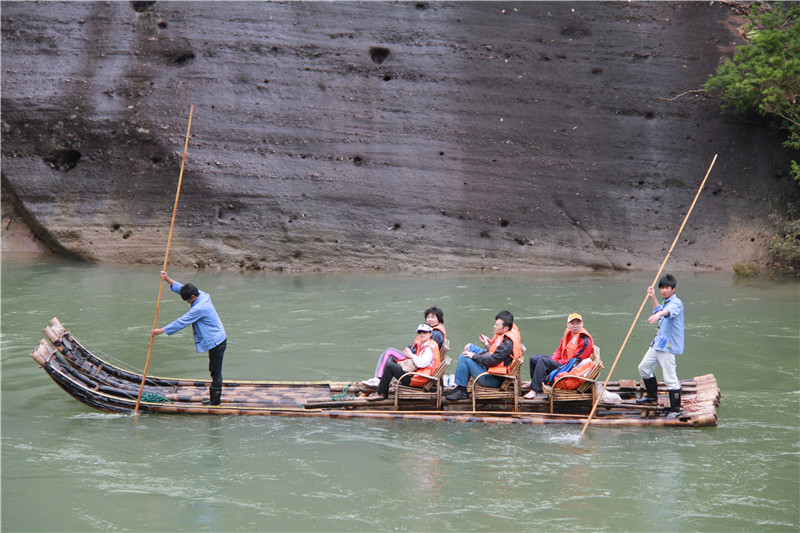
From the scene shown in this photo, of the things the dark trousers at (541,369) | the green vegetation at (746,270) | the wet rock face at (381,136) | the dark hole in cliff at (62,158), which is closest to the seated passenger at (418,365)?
the dark trousers at (541,369)

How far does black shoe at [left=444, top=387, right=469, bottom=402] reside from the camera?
815 cm

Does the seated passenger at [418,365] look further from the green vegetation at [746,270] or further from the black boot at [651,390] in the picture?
the green vegetation at [746,270]

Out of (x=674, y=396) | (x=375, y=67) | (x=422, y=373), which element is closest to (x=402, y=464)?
(x=422, y=373)

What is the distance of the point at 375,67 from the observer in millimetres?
19688

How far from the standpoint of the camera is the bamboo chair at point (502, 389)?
25.8 feet

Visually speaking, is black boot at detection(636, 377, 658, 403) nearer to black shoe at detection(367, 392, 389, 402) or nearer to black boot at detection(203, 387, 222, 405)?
black shoe at detection(367, 392, 389, 402)

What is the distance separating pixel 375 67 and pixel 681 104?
27.2 feet

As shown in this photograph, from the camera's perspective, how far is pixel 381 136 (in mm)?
19312

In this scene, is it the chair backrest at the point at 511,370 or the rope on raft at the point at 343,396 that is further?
the rope on raft at the point at 343,396

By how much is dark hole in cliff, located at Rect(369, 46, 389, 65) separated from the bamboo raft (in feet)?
42.9

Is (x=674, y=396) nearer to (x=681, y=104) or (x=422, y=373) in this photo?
(x=422, y=373)

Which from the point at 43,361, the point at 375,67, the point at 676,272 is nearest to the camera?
the point at 43,361

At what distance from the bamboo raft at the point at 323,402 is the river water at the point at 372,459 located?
0.12 m

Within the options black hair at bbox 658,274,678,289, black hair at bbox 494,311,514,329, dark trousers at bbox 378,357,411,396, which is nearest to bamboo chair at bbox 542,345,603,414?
black hair at bbox 494,311,514,329
